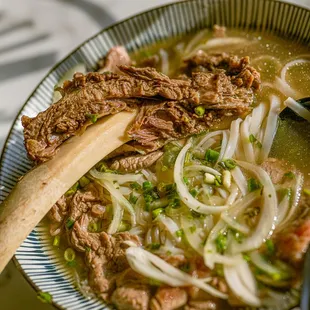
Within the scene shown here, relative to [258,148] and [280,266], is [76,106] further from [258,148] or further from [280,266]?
[280,266]

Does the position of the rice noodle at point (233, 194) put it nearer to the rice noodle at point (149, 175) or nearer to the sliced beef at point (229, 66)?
the rice noodle at point (149, 175)

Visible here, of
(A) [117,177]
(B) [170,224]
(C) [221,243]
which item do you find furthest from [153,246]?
(A) [117,177]

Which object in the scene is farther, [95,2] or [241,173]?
[95,2]

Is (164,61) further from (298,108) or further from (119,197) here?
(119,197)

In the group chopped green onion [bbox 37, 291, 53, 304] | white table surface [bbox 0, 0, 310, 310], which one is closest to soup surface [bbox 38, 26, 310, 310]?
chopped green onion [bbox 37, 291, 53, 304]

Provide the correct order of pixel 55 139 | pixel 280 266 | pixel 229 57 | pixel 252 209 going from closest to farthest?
pixel 280 266
pixel 252 209
pixel 55 139
pixel 229 57

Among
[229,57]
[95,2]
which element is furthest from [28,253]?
[95,2]
